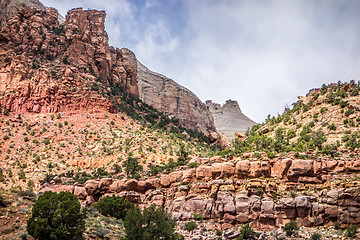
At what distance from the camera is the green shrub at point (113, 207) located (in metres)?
34.8

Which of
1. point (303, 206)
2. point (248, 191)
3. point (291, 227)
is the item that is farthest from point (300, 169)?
point (291, 227)

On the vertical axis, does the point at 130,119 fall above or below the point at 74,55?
below

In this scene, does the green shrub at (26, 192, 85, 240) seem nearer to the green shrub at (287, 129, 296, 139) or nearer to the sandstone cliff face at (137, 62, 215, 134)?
the green shrub at (287, 129, 296, 139)

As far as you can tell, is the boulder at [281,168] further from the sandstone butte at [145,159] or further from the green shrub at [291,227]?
the green shrub at [291,227]

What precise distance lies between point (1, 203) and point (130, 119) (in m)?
41.7

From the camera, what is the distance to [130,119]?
65.2m

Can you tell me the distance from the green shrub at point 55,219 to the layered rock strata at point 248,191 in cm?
1358

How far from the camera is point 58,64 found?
66562 mm

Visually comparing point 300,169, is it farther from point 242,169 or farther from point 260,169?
point 242,169

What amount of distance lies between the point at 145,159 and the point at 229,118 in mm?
128456

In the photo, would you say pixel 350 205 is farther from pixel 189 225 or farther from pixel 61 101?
pixel 61 101

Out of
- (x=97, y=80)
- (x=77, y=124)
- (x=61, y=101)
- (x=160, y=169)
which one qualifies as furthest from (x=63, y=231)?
(x=97, y=80)

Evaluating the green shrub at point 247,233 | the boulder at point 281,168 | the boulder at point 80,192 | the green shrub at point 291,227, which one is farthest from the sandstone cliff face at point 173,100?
the green shrub at point 291,227

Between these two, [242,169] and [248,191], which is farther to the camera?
[242,169]
